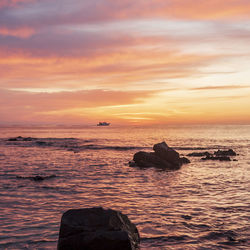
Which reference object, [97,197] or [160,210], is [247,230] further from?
[97,197]

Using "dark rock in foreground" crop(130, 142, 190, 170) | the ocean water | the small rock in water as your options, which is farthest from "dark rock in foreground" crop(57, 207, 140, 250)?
"dark rock in foreground" crop(130, 142, 190, 170)

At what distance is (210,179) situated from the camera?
70.7 feet

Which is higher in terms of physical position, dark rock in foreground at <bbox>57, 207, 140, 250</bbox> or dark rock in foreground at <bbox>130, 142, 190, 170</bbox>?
dark rock in foreground at <bbox>57, 207, 140, 250</bbox>

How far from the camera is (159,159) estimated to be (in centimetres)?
3138

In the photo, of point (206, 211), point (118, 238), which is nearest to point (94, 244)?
point (118, 238)

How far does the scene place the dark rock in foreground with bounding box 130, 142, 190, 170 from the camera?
30.1 m

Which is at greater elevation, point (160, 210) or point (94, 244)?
point (94, 244)

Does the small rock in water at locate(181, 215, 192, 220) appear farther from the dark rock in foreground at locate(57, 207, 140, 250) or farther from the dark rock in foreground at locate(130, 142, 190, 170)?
the dark rock in foreground at locate(130, 142, 190, 170)

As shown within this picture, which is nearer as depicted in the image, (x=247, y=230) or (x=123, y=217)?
(x=123, y=217)

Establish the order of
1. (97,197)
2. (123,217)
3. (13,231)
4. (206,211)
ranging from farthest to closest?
1. (97,197)
2. (206,211)
3. (13,231)
4. (123,217)

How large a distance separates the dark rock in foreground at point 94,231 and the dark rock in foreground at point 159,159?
22.8 meters

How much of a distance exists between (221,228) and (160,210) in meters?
3.10

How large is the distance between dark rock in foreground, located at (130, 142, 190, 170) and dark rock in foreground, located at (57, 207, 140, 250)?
22.8 metres

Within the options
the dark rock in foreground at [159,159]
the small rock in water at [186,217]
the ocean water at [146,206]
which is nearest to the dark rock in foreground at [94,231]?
the ocean water at [146,206]
